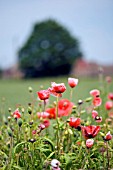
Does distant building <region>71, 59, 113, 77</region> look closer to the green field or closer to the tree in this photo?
the tree

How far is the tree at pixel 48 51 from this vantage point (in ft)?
98.1

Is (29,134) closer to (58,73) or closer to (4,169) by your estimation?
(4,169)

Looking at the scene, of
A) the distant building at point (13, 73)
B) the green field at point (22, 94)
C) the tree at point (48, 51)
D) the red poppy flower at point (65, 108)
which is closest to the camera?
the red poppy flower at point (65, 108)

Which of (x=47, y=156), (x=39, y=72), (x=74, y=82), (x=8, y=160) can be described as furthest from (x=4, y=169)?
(x=39, y=72)

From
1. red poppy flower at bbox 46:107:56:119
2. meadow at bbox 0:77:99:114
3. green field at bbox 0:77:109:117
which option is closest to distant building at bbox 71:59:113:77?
meadow at bbox 0:77:99:114

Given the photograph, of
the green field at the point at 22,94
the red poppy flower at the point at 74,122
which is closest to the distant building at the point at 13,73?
the green field at the point at 22,94

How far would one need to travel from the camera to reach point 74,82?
1.78 metres

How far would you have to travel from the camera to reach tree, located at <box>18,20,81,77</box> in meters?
29.9

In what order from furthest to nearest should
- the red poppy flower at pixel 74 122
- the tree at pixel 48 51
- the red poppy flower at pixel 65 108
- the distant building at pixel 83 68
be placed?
the tree at pixel 48 51
the distant building at pixel 83 68
the red poppy flower at pixel 65 108
the red poppy flower at pixel 74 122

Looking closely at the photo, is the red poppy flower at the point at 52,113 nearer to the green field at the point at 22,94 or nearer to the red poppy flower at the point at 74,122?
the green field at the point at 22,94

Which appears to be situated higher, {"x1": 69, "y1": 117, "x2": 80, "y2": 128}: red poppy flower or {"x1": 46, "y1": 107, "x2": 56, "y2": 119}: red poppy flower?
{"x1": 46, "y1": 107, "x2": 56, "y2": 119}: red poppy flower

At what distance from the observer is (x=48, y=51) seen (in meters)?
30.8

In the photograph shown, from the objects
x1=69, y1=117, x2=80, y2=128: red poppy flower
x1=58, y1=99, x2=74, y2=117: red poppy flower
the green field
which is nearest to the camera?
x1=69, y1=117, x2=80, y2=128: red poppy flower

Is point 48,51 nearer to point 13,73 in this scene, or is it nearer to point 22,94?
point 13,73
